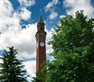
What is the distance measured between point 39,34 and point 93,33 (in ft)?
146

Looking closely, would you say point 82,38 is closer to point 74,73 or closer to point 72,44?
point 72,44

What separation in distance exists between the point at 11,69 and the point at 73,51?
29.8 ft

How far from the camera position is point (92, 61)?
96.5ft

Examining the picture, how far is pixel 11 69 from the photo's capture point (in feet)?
114

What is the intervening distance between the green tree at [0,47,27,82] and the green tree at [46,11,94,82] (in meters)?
5.41

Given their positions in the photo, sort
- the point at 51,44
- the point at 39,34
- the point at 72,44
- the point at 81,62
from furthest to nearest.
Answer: the point at 39,34
the point at 51,44
the point at 72,44
the point at 81,62

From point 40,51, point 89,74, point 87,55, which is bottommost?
point 89,74

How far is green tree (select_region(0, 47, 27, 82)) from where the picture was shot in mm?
34656

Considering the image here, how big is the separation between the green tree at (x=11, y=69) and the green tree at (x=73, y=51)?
5.41m

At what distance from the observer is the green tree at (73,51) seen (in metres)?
28.5

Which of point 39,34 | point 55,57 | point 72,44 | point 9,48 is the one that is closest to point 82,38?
point 72,44

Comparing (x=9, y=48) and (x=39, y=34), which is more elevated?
(x=39, y=34)

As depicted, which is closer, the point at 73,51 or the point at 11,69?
the point at 73,51

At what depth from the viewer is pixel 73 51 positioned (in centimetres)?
2930
